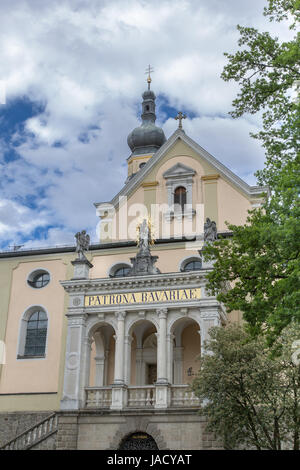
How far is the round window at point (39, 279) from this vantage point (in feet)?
110

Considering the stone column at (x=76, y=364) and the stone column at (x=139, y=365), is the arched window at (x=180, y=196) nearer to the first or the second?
the stone column at (x=139, y=365)

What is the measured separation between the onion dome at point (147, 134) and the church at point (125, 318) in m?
24.6

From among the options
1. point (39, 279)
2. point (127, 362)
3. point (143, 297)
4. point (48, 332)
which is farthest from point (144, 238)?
point (39, 279)

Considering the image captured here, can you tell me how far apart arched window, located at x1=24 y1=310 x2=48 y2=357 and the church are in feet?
0.20

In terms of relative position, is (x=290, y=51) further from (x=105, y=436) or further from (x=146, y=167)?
(x=146, y=167)

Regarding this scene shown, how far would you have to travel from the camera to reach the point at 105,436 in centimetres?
2500

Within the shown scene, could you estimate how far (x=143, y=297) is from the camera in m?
27.4

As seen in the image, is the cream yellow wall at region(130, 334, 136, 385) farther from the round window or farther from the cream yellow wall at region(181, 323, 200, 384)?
the round window

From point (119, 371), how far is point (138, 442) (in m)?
3.16

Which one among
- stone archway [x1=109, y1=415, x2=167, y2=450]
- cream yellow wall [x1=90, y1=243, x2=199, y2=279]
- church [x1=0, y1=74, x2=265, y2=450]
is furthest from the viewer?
cream yellow wall [x1=90, y1=243, x2=199, y2=279]

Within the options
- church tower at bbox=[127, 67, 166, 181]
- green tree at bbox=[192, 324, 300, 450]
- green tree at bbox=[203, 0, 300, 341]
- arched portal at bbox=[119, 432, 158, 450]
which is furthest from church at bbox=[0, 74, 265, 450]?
church tower at bbox=[127, 67, 166, 181]

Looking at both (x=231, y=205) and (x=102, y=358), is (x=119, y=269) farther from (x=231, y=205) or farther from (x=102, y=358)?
(x=231, y=205)

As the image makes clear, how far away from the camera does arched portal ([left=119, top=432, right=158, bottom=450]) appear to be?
80.8ft
